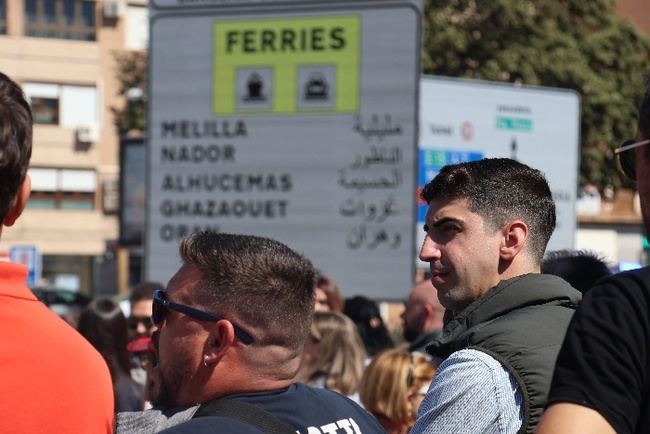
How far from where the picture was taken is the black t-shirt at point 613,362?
6.30 feet

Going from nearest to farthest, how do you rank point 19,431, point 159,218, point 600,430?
point 600,430 < point 19,431 < point 159,218

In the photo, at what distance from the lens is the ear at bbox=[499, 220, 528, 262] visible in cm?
330

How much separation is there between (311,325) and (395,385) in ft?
7.39

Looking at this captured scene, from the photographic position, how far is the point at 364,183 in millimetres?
9164

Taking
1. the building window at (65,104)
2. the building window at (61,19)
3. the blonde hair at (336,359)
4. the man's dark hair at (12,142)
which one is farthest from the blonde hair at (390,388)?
the building window at (61,19)

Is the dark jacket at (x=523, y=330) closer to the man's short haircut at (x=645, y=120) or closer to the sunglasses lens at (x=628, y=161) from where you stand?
the sunglasses lens at (x=628, y=161)

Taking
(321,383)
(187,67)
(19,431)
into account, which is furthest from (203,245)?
(187,67)

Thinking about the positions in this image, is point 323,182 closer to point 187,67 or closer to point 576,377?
point 187,67

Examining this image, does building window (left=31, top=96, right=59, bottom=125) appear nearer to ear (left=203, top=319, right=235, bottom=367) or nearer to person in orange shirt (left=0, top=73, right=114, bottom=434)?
ear (left=203, top=319, right=235, bottom=367)

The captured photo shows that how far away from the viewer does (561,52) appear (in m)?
29.1

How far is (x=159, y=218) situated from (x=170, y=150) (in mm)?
505

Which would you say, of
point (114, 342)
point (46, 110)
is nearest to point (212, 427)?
point (114, 342)

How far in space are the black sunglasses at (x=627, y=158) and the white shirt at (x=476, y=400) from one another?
Answer: 27.1 inches

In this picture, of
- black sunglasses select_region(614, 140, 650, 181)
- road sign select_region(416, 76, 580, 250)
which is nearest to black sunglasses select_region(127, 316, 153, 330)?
black sunglasses select_region(614, 140, 650, 181)
